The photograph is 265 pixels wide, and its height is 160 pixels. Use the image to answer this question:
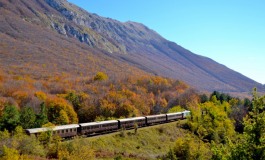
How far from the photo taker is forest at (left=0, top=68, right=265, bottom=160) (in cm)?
1702

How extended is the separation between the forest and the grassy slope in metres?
2.93

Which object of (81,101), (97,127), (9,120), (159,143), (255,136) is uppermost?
(255,136)

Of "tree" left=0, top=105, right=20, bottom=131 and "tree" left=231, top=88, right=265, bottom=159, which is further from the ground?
"tree" left=231, top=88, right=265, bottom=159

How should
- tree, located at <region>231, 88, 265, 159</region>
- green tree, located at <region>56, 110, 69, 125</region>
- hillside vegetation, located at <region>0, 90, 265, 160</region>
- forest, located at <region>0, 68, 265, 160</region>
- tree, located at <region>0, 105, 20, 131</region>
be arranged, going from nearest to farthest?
tree, located at <region>231, 88, 265, 159</region> → hillside vegetation, located at <region>0, 90, 265, 160</region> → forest, located at <region>0, 68, 265, 160</region> → tree, located at <region>0, 105, 20, 131</region> → green tree, located at <region>56, 110, 69, 125</region>

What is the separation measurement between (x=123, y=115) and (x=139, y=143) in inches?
1166

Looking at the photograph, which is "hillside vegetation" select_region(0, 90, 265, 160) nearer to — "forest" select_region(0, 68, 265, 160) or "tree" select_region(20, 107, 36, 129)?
"forest" select_region(0, 68, 265, 160)

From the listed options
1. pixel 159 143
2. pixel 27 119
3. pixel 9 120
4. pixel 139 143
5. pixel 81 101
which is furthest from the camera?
pixel 81 101

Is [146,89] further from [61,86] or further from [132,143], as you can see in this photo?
[132,143]

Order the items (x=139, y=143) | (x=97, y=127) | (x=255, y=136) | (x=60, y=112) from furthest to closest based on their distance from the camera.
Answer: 1. (x=60, y=112)
2. (x=139, y=143)
3. (x=97, y=127)
4. (x=255, y=136)

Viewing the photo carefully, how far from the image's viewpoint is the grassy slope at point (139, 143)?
4275cm

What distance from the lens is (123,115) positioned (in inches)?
3228

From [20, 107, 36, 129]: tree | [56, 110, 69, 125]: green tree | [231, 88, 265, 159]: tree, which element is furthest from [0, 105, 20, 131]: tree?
[231, 88, 265, 159]: tree

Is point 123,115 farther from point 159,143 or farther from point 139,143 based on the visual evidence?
point 139,143

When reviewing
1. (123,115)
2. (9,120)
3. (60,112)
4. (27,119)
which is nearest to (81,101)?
(123,115)
